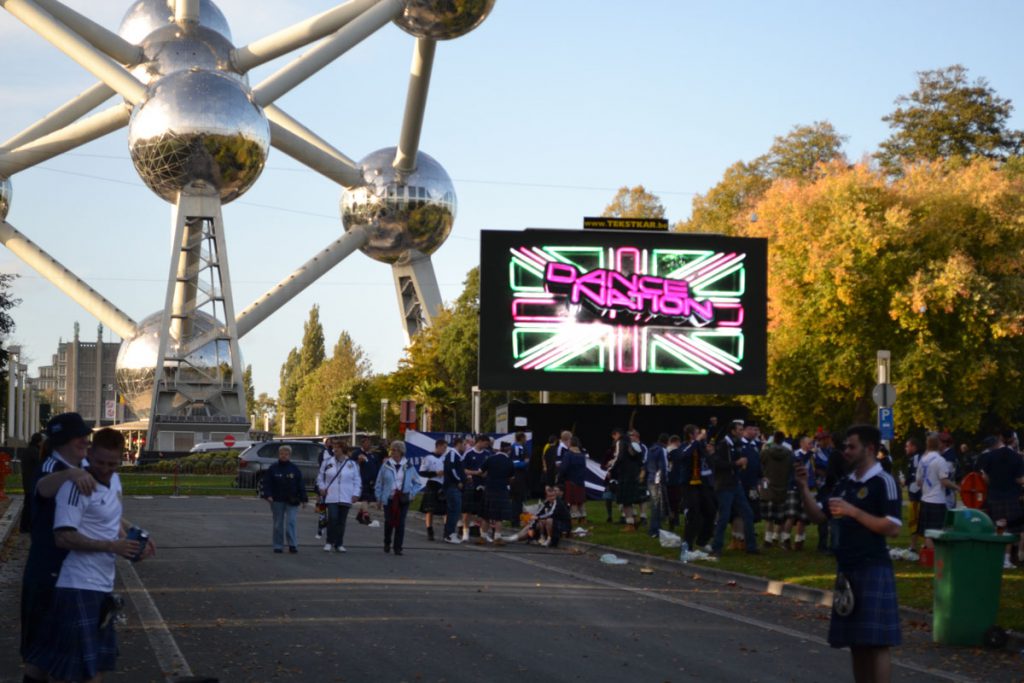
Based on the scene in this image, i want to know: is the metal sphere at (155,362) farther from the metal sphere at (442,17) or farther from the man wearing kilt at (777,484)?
the man wearing kilt at (777,484)

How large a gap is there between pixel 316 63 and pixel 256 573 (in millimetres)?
44100

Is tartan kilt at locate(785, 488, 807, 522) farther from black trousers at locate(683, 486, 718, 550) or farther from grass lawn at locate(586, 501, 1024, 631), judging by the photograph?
black trousers at locate(683, 486, 718, 550)

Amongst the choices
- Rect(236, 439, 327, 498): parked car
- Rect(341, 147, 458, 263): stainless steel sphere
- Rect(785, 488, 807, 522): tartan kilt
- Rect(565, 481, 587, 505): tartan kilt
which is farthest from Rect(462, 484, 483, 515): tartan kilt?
Rect(341, 147, 458, 263): stainless steel sphere

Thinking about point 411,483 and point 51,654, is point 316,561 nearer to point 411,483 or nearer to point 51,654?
point 411,483

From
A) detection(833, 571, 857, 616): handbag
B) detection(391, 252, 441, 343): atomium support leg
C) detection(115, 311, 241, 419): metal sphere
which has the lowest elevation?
detection(833, 571, 857, 616): handbag

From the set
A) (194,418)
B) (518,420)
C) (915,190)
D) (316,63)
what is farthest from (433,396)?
(518,420)

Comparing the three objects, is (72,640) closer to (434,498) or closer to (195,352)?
(434,498)

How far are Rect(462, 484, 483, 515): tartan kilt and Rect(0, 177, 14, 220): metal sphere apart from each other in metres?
48.7

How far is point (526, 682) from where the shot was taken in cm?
1023

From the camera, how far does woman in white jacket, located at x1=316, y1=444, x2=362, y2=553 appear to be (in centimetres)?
2183

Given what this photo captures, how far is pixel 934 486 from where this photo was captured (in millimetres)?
18828

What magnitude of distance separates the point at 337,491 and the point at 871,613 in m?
14.4

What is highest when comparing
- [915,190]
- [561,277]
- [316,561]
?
[915,190]

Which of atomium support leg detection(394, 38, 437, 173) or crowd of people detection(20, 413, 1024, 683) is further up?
atomium support leg detection(394, 38, 437, 173)
